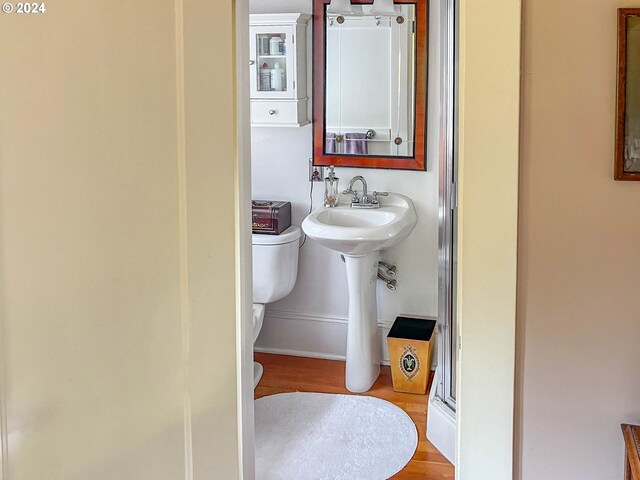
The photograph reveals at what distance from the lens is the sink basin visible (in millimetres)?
3205

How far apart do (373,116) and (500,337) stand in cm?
235

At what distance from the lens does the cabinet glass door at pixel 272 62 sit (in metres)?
3.58

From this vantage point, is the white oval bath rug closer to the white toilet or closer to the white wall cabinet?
the white toilet

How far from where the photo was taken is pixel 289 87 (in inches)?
141

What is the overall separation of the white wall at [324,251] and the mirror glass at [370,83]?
11cm

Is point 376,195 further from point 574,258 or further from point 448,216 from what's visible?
point 574,258

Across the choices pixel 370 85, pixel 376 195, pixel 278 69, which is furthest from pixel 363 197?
pixel 278 69

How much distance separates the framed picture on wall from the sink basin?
1.88 m

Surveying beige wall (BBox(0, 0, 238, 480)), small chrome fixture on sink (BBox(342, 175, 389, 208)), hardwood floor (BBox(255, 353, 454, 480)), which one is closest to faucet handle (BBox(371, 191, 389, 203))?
small chrome fixture on sink (BBox(342, 175, 389, 208))

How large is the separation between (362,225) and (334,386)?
81 centimetres

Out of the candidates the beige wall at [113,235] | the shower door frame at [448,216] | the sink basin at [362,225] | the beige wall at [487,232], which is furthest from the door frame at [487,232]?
the sink basin at [362,225]

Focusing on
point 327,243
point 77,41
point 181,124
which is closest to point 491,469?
point 181,124

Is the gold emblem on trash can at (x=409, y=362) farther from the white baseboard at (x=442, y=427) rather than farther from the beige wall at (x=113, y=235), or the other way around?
the beige wall at (x=113, y=235)

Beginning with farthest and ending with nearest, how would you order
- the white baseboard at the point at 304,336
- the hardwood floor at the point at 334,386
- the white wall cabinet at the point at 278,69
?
1. the white baseboard at the point at 304,336
2. the white wall cabinet at the point at 278,69
3. the hardwood floor at the point at 334,386
